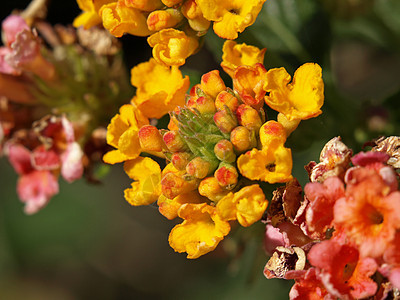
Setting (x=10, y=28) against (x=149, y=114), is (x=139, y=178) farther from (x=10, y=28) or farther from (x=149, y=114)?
(x=10, y=28)

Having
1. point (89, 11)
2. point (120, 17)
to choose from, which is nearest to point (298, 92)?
point (120, 17)

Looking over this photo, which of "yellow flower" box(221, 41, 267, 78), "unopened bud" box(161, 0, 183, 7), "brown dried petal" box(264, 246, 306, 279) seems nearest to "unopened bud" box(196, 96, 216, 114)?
"yellow flower" box(221, 41, 267, 78)

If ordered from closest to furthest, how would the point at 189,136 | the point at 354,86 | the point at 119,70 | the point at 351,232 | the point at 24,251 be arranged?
the point at 351,232, the point at 189,136, the point at 119,70, the point at 354,86, the point at 24,251

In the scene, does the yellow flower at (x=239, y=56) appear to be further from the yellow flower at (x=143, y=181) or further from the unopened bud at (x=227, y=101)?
the yellow flower at (x=143, y=181)

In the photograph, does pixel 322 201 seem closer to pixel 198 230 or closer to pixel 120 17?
pixel 198 230

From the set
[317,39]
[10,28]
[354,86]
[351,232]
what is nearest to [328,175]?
[351,232]

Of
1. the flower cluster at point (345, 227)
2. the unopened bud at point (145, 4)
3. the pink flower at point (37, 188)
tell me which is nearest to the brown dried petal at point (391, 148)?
the flower cluster at point (345, 227)
